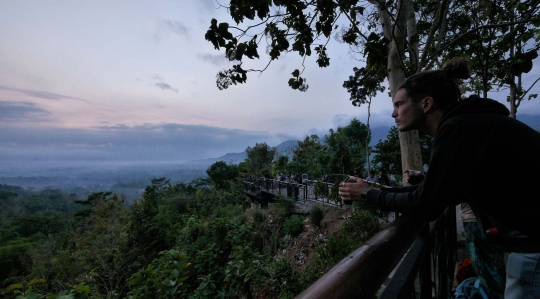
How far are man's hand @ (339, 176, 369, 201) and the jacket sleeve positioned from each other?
24 cm

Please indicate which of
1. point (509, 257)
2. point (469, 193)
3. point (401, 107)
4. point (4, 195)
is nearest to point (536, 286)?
point (509, 257)

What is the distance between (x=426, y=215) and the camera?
35.5 inches

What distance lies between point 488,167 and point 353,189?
19.6 inches

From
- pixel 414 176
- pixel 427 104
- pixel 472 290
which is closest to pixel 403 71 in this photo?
pixel 414 176

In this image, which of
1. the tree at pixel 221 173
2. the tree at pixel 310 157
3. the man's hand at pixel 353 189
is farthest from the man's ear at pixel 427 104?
the tree at pixel 221 173

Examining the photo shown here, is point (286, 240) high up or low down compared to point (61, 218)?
up

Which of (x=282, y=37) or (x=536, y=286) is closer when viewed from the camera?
(x=536, y=286)

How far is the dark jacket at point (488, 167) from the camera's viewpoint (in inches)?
31.0

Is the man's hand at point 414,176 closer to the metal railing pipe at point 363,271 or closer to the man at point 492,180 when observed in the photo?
the man at point 492,180

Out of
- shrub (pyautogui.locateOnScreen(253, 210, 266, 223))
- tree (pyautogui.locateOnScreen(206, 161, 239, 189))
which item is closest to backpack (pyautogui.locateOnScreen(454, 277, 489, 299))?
shrub (pyautogui.locateOnScreen(253, 210, 266, 223))

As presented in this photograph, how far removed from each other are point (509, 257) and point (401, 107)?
70cm

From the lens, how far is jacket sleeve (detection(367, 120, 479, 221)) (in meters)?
0.81

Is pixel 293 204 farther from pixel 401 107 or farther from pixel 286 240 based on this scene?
pixel 401 107

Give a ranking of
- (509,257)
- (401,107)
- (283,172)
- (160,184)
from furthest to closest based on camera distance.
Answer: (160,184) < (283,172) < (401,107) < (509,257)
